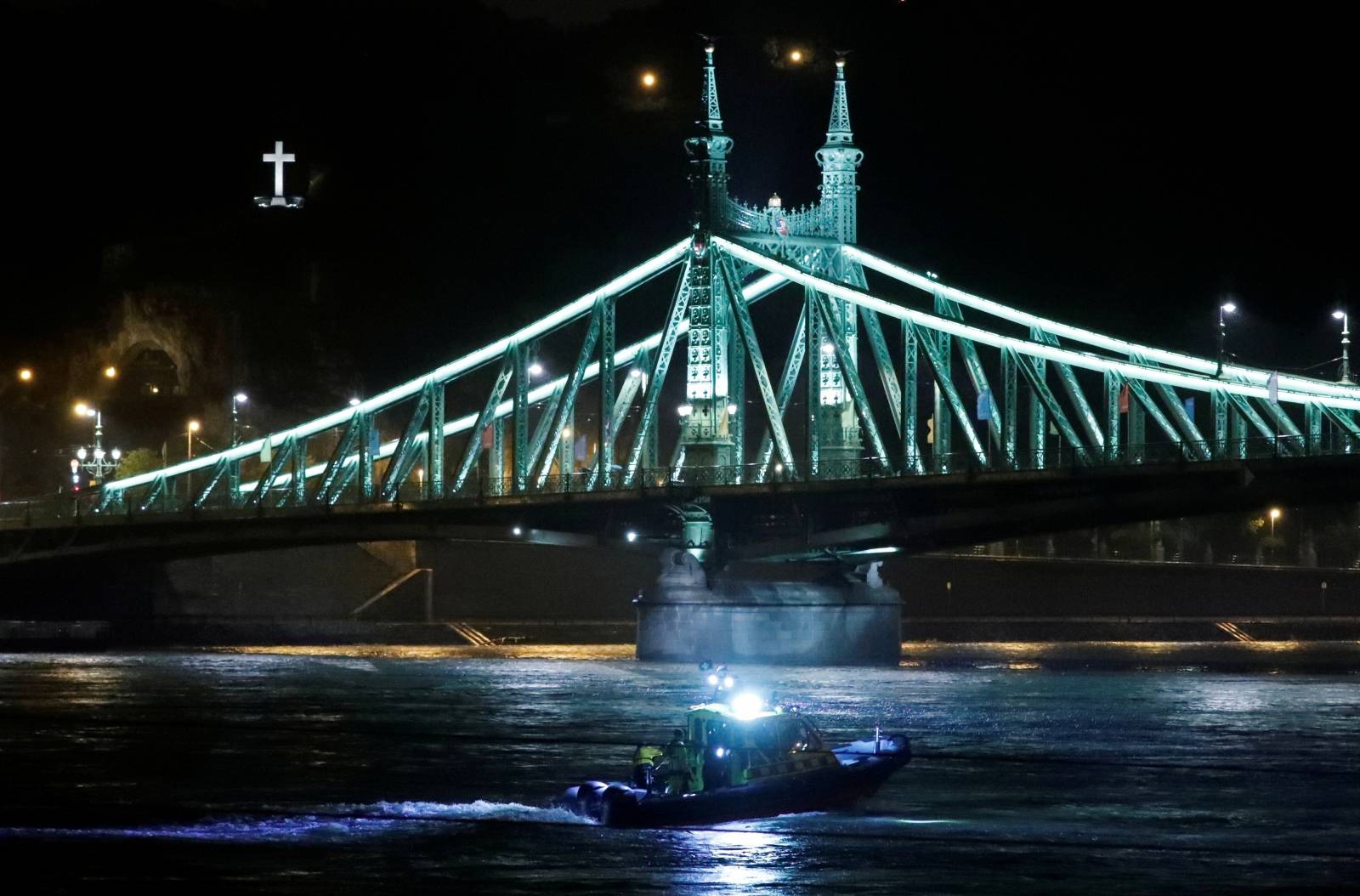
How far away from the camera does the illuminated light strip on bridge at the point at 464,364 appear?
89.8 m

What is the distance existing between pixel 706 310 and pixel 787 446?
386 inches

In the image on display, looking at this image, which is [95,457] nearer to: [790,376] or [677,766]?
[790,376]

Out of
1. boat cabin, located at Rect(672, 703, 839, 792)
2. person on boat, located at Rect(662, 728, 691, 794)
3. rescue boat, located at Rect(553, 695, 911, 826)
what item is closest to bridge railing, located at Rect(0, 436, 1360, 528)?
rescue boat, located at Rect(553, 695, 911, 826)

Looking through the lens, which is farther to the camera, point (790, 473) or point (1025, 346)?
point (790, 473)

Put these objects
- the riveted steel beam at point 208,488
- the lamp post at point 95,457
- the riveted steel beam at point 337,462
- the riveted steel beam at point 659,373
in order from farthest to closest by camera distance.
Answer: the lamp post at point 95,457
the riveted steel beam at point 208,488
the riveted steel beam at point 337,462
the riveted steel beam at point 659,373

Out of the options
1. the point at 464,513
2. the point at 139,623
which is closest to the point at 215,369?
the point at 139,623

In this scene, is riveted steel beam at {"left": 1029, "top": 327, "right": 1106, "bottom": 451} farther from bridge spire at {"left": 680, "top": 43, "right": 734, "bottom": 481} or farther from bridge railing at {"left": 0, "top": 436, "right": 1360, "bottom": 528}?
bridge spire at {"left": 680, "top": 43, "right": 734, "bottom": 481}

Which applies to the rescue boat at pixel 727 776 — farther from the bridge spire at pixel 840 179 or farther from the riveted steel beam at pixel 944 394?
the bridge spire at pixel 840 179

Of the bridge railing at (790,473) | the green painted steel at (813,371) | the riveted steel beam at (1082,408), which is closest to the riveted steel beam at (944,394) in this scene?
the bridge railing at (790,473)

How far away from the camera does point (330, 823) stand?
126 ft

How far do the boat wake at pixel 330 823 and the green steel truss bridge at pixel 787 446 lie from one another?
3276 centimetres

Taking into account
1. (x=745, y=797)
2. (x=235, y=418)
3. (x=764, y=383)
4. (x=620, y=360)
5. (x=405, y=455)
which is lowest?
(x=745, y=797)

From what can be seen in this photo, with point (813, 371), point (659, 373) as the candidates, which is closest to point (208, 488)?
point (659, 373)

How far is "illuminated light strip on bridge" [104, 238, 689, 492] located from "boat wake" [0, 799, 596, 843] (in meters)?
50.6
